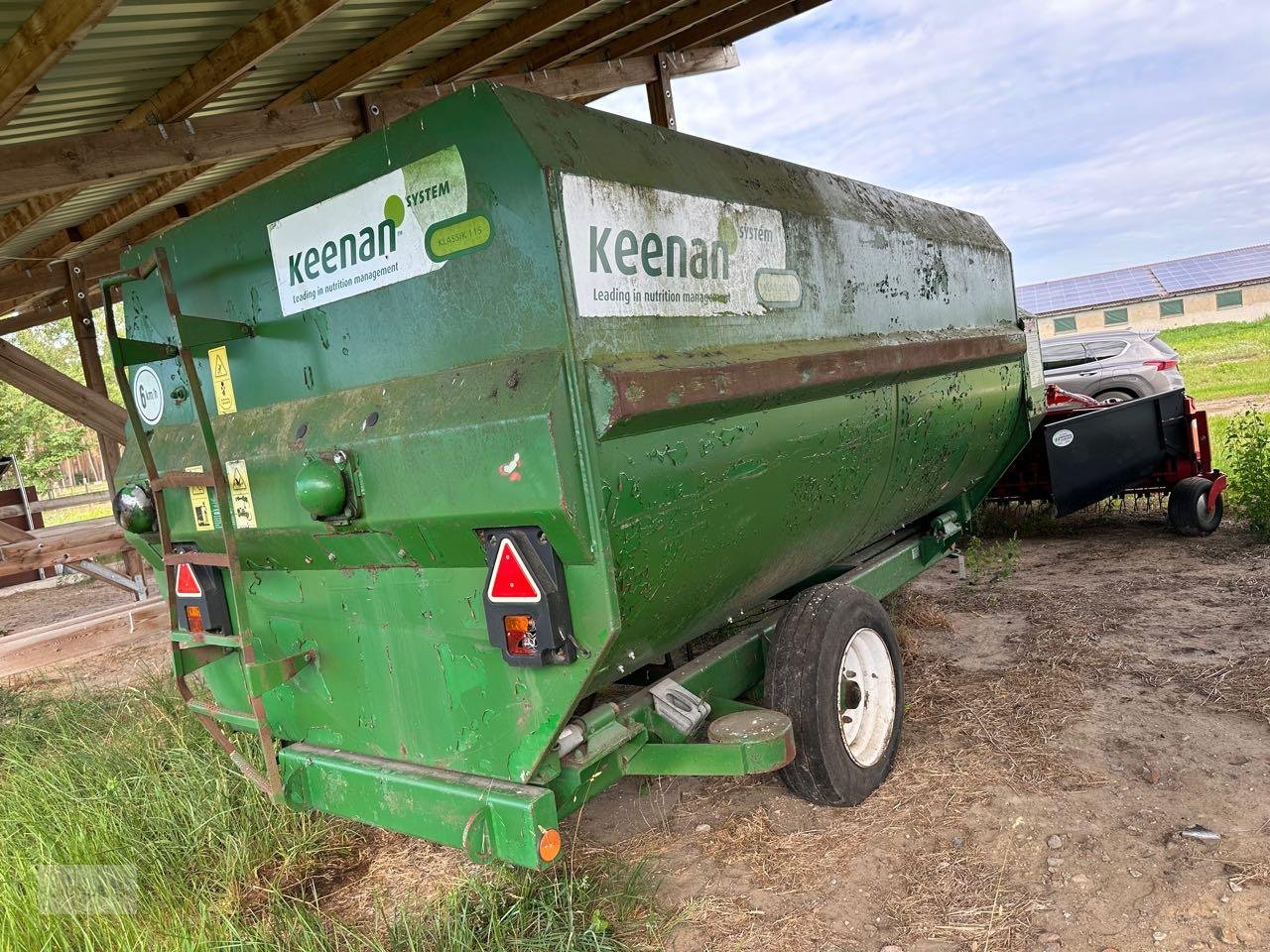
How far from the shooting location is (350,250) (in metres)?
2.69

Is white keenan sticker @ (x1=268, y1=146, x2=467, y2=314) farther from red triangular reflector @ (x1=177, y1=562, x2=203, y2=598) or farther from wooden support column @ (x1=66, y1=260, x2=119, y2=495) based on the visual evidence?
wooden support column @ (x1=66, y1=260, x2=119, y2=495)

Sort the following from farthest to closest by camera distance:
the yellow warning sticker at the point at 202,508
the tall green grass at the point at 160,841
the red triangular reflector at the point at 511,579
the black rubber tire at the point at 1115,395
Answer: the black rubber tire at the point at 1115,395, the yellow warning sticker at the point at 202,508, the tall green grass at the point at 160,841, the red triangular reflector at the point at 511,579

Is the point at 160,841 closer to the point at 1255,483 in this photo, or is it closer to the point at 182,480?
the point at 182,480

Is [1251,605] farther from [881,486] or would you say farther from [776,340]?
[776,340]

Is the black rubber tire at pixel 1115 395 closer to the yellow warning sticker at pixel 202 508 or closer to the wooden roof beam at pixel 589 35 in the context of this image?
the wooden roof beam at pixel 589 35

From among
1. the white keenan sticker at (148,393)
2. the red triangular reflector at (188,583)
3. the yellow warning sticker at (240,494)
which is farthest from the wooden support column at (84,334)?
the yellow warning sticker at (240,494)

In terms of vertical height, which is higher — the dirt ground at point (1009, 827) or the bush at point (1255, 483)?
the bush at point (1255, 483)

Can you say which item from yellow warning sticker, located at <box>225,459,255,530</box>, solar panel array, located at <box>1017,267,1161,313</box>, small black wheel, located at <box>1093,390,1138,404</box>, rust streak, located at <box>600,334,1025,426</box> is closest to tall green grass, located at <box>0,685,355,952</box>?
yellow warning sticker, located at <box>225,459,255,530</box>

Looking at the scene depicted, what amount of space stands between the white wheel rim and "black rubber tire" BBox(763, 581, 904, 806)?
12cm

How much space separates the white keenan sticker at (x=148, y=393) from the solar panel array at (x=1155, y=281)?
34088mm

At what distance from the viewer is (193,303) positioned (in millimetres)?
3180

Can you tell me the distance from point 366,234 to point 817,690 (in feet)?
7.05

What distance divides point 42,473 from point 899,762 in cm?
2704

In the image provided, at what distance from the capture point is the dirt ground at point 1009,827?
2777 mm
